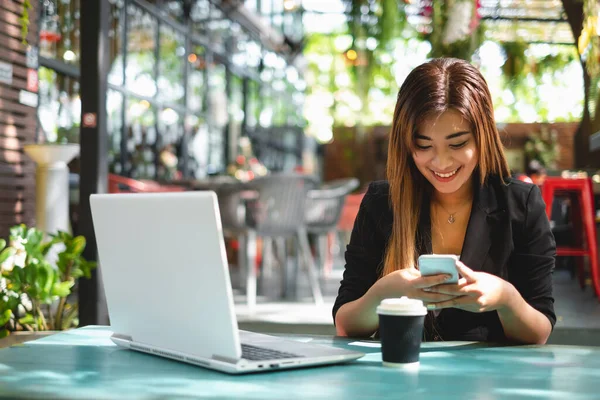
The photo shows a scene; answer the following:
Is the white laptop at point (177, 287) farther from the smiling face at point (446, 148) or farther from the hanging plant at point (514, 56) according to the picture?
the hanging plant at point (514, 56)

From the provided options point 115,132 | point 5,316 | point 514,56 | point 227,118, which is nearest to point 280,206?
point 5,316

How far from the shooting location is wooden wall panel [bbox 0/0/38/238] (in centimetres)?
531

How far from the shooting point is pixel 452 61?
67.6 inches

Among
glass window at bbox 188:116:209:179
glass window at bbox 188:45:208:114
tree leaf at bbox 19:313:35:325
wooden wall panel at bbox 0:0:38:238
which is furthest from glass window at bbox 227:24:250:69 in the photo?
tree leaf at bbox 19:313:35:325

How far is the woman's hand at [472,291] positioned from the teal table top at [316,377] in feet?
0.26

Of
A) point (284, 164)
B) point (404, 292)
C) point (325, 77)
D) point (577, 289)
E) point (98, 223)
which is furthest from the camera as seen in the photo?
point (325, 77)

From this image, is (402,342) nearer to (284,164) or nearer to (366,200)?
(366,200)

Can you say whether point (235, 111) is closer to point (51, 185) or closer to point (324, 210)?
point (324, 210)

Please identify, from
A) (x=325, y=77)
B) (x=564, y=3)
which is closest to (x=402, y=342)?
(x=564, y=3)

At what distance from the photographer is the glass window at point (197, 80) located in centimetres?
967

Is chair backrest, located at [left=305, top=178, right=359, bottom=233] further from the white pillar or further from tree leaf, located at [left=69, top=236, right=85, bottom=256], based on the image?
tree leaf, located at [left=69, top=236, right=85, bottom=256]

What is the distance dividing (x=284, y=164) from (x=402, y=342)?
1327cm

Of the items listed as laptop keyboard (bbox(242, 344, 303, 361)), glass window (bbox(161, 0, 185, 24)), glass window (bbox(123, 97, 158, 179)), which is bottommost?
laptop keyboard (bbox(242, 344, 303, 361))

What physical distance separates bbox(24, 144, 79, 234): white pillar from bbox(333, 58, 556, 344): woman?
3494 mm
